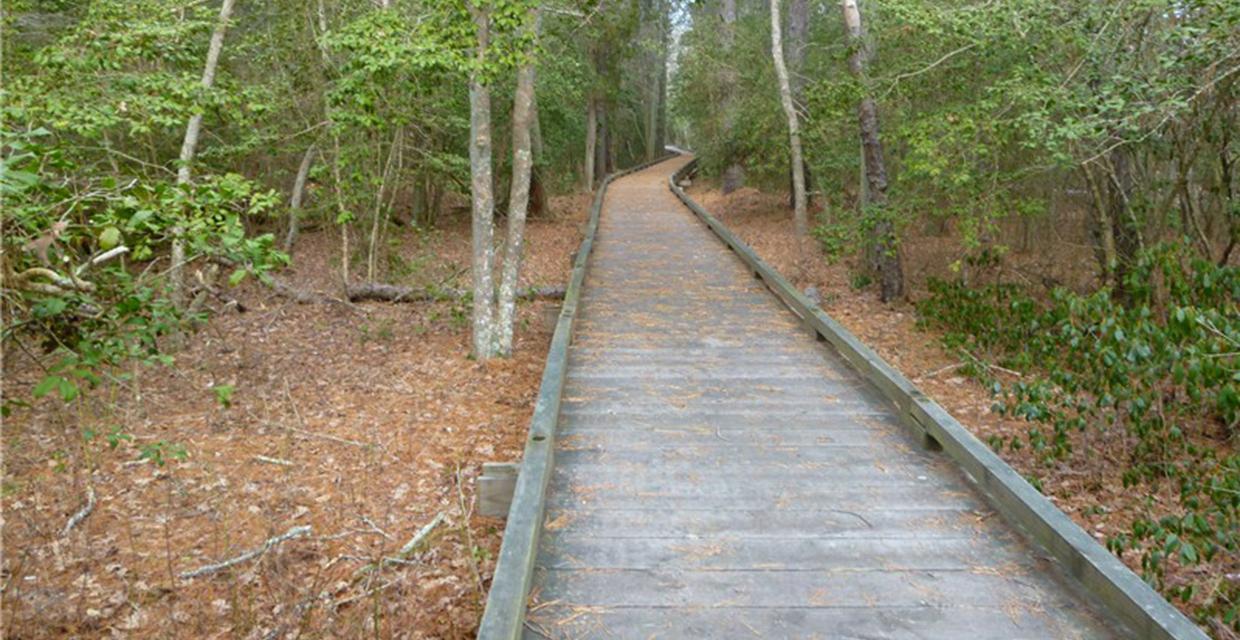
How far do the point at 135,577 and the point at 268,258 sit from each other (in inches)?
100

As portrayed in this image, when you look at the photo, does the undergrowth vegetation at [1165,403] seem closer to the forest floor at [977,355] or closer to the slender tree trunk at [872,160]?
the forest floor at [977,355]

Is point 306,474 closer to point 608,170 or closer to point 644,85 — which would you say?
point 608,170

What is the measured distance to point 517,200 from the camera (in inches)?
383

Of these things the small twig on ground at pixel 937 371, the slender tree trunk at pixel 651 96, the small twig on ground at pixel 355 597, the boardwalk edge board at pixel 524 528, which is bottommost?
the small twig on ground at pixel 355 597

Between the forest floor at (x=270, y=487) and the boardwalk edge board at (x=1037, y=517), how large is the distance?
3020 millimetres

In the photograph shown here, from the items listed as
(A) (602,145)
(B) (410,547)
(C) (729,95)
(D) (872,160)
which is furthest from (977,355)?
(A) (602,145)

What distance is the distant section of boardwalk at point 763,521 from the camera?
147 inches

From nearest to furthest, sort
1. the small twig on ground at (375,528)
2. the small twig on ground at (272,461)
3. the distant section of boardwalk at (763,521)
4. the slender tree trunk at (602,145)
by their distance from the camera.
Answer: the distant section of boardwalk at (763,521), the small twig on ground at (375,528), the small twig on ground at (272,461), the slender tree trunk at (602,145)

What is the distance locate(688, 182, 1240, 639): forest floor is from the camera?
613 centimetres

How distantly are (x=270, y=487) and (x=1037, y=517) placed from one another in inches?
220

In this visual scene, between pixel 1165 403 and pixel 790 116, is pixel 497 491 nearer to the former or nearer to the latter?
pixel 1165 403

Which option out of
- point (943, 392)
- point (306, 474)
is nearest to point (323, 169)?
point (306, 474)

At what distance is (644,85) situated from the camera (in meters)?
43.4

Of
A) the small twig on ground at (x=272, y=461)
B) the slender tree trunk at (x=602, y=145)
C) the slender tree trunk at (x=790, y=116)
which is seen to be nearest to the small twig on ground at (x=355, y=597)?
the small twig on ground at (x=272, y=461)
